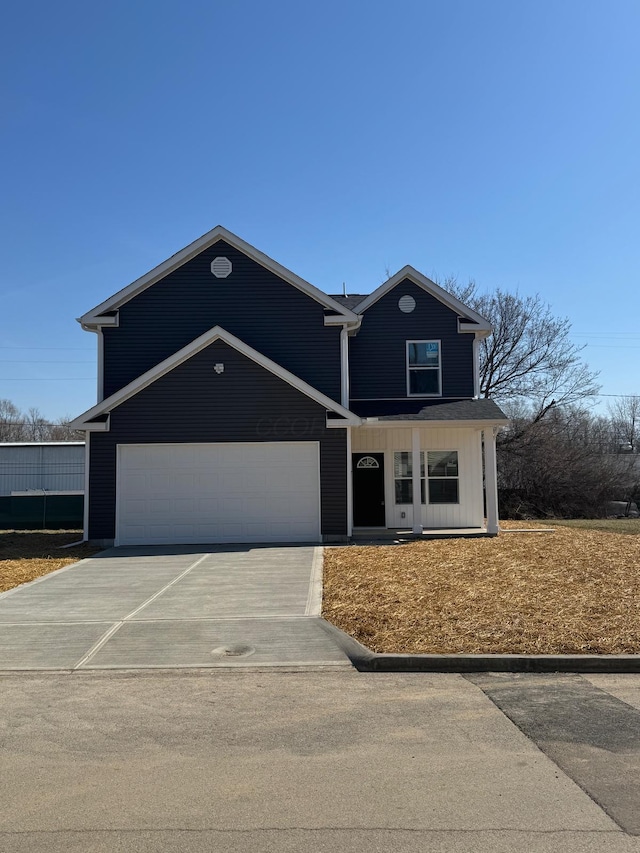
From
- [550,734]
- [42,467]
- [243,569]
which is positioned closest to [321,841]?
[550,734]

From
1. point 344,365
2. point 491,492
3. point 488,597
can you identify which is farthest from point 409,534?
point 488,597

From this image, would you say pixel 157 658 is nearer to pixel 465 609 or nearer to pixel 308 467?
pixel 465 609

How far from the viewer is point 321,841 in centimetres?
360

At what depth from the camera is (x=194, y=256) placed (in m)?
18.2

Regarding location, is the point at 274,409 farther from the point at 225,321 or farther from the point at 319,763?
the point at 319,763

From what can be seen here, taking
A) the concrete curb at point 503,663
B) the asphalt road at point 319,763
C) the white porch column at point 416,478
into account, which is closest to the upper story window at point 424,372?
the white porch column at point 416,478

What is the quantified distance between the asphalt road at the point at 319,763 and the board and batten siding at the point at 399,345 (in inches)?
525

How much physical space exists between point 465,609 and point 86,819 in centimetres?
584

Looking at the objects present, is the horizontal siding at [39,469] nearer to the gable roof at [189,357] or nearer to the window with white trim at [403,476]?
the gable roof at [189,357]

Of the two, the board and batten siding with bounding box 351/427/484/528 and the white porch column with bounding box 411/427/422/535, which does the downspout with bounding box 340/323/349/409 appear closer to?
the board and batten siding with bounding box 351/427/484/528

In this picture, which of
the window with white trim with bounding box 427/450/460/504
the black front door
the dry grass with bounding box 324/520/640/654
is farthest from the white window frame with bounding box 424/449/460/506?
the dry grass with bounding box 324/520/640/654

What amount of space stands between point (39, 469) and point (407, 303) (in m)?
13.9

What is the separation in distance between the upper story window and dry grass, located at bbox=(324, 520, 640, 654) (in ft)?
18.3

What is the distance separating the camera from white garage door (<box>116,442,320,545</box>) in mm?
16500
